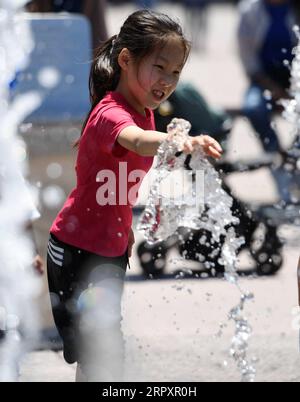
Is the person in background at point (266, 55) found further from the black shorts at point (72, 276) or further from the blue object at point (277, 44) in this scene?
the black shorts at point (72, 276)

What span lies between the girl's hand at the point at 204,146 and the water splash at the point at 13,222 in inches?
41.3

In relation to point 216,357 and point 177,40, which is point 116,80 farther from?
point 216,357

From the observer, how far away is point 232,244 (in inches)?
153

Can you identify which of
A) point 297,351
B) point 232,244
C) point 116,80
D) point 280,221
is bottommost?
point 280,221

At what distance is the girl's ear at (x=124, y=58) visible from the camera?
356 centimetres

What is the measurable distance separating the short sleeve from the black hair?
0.64 feet

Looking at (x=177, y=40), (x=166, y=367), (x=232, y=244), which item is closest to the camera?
(x=177, y=40)

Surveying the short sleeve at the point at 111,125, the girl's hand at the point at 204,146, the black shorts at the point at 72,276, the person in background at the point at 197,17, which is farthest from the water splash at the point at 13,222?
the person in background at the point at 197,17

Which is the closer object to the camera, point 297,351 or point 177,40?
point 177,40

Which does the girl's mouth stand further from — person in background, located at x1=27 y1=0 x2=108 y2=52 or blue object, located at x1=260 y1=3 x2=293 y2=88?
blue object, located at x1=260 y1=3 x2=293 y2=88

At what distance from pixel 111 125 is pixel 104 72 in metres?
0.33

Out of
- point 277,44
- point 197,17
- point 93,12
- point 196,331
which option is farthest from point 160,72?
point 197,17

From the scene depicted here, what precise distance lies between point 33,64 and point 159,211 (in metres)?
1.77
